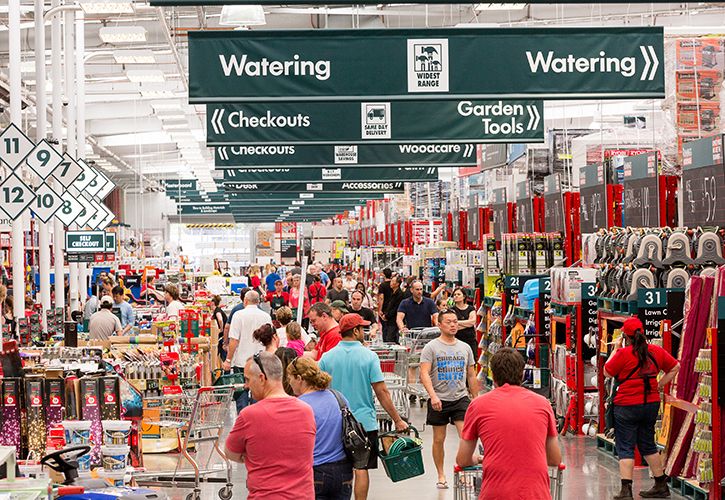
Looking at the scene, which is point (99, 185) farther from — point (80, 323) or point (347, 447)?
point (347, 447)

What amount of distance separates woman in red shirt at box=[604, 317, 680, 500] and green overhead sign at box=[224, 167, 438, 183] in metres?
11.0

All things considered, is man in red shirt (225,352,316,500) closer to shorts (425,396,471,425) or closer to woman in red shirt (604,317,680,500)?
shorts (425,396,471,425)

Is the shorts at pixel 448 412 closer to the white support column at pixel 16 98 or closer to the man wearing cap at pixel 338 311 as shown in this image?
the man wearing cap at pixel 338 311

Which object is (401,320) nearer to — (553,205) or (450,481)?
(553,205)

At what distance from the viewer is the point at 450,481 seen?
11445mm

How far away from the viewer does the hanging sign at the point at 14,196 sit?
1291 centimetres

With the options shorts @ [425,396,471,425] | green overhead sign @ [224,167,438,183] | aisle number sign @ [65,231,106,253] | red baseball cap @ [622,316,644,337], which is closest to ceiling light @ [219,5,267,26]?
shorts @ [425,396,471,425]

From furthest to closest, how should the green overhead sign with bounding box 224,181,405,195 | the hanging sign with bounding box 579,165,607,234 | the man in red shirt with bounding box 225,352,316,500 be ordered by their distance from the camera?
the green overhead sign with bounding box 224,181,405,195, the hanging sign with bounding box 579,165,607,234, the man in red shirt with bounding box 225,352,316,500

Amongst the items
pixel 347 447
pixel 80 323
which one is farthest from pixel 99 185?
pixel 347 447

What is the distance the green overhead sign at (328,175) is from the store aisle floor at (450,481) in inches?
351

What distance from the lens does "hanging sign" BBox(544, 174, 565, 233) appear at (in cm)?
1727

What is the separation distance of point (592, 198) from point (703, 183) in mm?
3066

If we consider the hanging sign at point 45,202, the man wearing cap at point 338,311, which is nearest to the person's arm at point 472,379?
the man wearing cap at point 338,311

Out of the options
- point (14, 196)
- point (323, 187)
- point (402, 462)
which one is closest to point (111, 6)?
point (14, 196)
